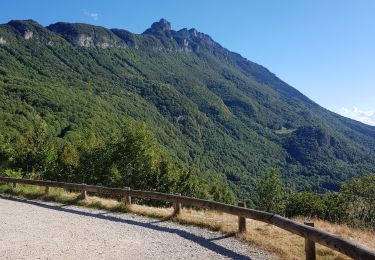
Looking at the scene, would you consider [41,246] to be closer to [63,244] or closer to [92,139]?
[63,244]

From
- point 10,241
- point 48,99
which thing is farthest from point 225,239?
point 48,99

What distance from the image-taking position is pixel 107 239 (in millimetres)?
11000

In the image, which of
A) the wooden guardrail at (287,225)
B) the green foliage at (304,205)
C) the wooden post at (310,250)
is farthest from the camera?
the green foliage at (304,205)

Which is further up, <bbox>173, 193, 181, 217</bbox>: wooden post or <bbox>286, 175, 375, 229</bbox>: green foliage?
<bbox>173, 193, 181, 217</bbox>: wooden post

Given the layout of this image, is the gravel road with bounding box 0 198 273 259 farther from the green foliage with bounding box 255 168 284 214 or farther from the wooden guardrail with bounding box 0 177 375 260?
the green foliage with bounding box 255 168 284 214

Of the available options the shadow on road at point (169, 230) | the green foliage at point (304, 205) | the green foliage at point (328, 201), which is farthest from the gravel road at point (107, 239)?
the green foliage at point (304, 205)

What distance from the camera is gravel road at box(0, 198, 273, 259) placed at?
31.0 feet

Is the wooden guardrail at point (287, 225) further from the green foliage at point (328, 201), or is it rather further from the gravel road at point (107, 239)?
the green foliage at point (328, 201)

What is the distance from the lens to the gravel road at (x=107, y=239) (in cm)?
946

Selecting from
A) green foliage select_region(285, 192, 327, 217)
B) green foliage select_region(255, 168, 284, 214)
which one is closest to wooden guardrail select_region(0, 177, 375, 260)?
green foliage select_region(285, 192, 327, 217)

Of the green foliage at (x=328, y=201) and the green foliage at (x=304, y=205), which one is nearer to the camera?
the green foliage at (x=328, y=201)

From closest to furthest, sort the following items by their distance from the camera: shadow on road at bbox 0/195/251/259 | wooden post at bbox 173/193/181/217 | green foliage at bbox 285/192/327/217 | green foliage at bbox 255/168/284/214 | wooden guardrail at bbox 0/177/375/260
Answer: wooden guardrail at bbox 0/177/375/260, shadow on road at bbox 0/195/251/259, wooden post at bbox 173/193/181/217, green foliage at bbox 285/192/327/217, green foliage at bbox 255/168/284/214

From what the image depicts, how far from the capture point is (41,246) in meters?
10.1

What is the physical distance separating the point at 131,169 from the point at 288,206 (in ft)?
147
